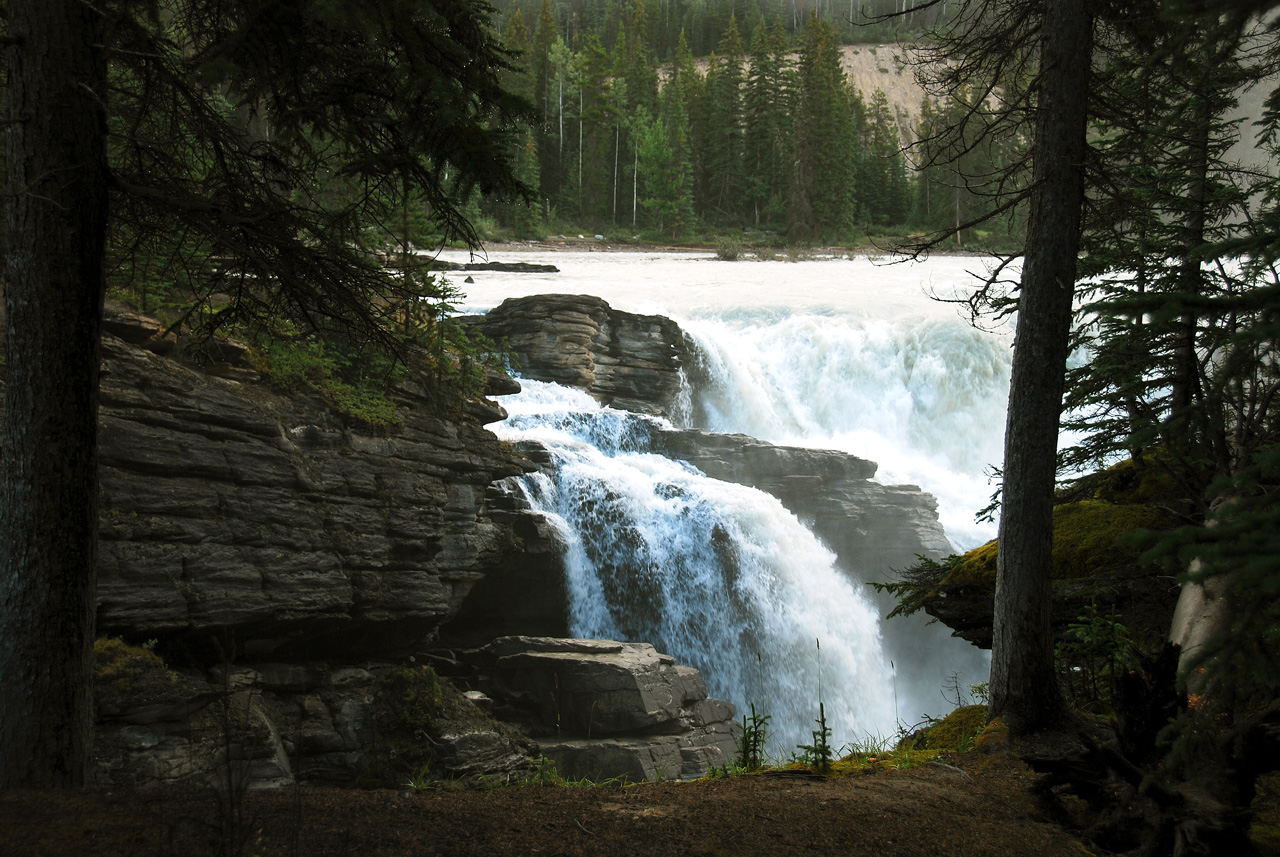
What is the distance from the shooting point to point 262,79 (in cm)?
481

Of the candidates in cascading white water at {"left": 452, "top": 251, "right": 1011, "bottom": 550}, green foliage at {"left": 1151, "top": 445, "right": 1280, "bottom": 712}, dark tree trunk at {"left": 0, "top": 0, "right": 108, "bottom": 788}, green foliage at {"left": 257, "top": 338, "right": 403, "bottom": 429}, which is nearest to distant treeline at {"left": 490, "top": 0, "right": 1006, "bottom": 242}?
cascading white water at {"left": 452, "top": 251, "right": 1011, "bottom": 550}

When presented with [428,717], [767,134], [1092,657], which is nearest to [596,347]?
[428,717]

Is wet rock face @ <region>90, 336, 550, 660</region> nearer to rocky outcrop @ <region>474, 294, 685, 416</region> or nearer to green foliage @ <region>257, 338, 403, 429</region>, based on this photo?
green foliage @ <region>257, 338, 403, 429</region>

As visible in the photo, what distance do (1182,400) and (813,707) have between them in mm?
8413

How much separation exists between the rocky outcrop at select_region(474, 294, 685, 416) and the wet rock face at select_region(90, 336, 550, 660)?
10144 millimetres

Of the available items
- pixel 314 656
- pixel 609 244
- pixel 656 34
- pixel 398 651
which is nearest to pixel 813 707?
pixel 398 651

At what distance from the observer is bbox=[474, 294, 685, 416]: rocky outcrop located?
2283 centimetres

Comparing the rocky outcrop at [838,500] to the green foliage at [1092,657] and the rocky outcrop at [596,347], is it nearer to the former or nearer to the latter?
the rocky outcrop at [596,347]

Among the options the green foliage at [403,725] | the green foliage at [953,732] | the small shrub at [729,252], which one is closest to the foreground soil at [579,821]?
the green foliage at [953,732]

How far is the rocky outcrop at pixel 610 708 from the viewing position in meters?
10.5

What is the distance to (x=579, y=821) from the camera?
4.34m

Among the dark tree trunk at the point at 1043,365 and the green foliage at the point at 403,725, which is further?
the green foliage at the point at 403,725

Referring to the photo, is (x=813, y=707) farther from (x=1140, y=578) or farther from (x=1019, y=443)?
(x=1019, y=443)

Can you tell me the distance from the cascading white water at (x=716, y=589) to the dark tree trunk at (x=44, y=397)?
9.84 meters
